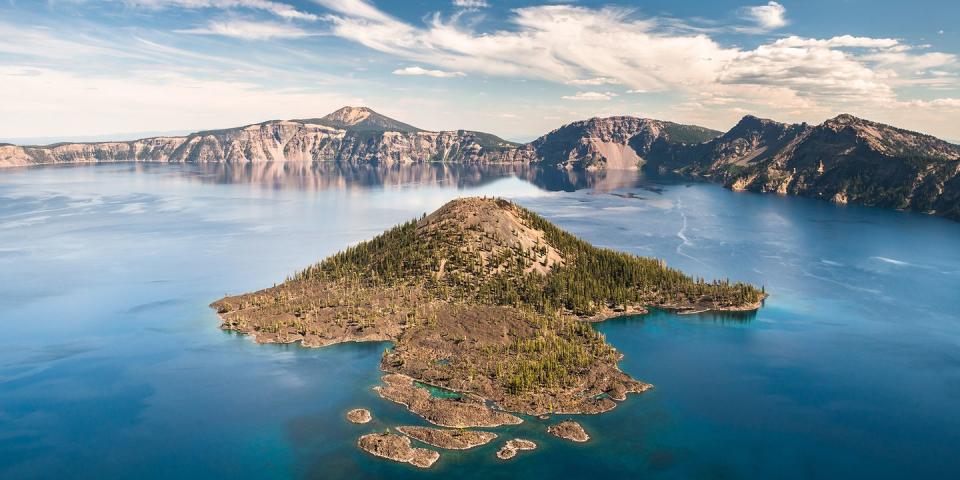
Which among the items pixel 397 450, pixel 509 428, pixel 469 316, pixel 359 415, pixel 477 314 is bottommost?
pixel 397 450

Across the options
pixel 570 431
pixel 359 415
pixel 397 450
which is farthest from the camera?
pixel 359 415

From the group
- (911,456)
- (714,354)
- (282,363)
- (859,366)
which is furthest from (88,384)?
(859,366)

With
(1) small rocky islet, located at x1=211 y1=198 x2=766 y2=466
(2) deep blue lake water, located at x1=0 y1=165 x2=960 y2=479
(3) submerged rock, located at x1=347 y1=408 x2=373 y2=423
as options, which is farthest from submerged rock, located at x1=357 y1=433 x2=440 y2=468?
(3) submerged rock, located at x1=347 y1=408 x2=373 y2=423

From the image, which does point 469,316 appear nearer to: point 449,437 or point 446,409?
point 446,409

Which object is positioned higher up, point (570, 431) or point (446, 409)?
point (446, 409)

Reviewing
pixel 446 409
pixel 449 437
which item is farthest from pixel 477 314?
pixel 449 437

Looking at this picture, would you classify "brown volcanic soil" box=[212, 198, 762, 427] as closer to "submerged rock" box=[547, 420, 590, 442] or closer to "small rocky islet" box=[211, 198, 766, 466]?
"small rocky islet" box=[211, 198, 766, 466]
